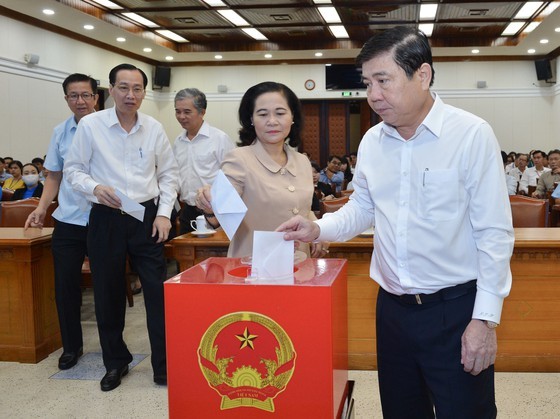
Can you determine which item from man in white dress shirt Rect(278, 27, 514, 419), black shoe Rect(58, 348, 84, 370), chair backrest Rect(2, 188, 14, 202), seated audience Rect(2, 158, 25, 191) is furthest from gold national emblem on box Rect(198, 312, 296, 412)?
seated audience Rect(2, 158, 25, 191)

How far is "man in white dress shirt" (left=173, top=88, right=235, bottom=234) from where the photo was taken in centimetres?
445

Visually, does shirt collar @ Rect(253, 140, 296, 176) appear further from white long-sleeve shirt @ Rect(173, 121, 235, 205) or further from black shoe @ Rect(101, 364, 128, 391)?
white long-sleeve shirt @ Rect(173, 121, 235, 205)

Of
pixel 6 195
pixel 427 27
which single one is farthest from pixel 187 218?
pixel 427 27

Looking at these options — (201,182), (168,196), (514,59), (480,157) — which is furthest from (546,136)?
(480,157)

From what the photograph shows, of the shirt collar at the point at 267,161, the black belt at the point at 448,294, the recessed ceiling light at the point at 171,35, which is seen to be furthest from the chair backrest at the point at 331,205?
the recessed ceiling light at the point at 171,35

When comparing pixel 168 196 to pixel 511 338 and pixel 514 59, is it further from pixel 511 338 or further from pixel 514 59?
pixel 514 59

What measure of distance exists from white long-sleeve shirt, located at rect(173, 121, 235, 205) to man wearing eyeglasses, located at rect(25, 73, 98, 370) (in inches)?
50.6

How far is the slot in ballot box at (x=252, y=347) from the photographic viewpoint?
1.17 meters

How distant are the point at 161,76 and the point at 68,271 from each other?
10.4 meters

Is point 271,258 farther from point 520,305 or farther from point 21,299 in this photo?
point 21,299

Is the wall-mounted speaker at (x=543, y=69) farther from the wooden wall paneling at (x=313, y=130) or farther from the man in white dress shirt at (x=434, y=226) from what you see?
the man in white dress shirt at (x=434, y=226)

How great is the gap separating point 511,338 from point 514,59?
11257mm

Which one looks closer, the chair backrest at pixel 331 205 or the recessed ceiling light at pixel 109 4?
the chair backrest at pixel 331 205

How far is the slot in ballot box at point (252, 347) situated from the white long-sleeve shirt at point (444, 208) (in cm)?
30
